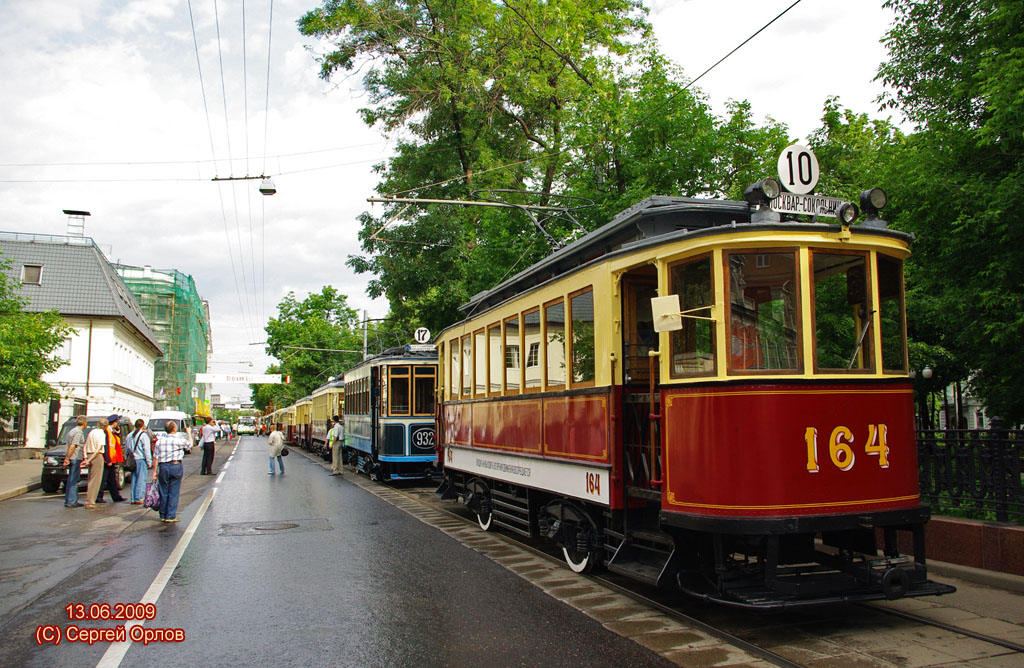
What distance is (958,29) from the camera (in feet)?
42.9

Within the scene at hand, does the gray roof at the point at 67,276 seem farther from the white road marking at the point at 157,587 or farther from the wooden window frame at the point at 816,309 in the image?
the wooden window frame at the point at 816,309

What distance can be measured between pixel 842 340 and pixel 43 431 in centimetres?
3421

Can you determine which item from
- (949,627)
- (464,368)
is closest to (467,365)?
(464,368)

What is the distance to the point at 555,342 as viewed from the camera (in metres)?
8.34

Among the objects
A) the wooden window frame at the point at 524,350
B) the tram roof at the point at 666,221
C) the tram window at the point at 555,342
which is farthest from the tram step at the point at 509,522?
the tram roof at the point at 666,221

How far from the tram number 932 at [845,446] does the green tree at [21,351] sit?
20.9 metres

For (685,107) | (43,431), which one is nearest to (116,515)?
(685,107)

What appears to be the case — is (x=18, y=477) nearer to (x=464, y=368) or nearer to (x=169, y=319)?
(x=464, y=368)

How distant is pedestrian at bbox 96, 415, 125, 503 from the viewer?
1535 cm

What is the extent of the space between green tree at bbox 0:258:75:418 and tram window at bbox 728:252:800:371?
66.8 ft

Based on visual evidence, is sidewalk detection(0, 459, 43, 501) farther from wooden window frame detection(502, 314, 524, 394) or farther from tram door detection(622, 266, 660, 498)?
tram door detection(622, 266, 660, 498)

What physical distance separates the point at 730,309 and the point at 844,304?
117 cm

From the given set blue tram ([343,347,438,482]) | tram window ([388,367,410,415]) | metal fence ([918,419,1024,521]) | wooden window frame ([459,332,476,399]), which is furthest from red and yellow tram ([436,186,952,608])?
tram window ([388,367,410,415])

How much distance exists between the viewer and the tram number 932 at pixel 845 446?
5680mm
